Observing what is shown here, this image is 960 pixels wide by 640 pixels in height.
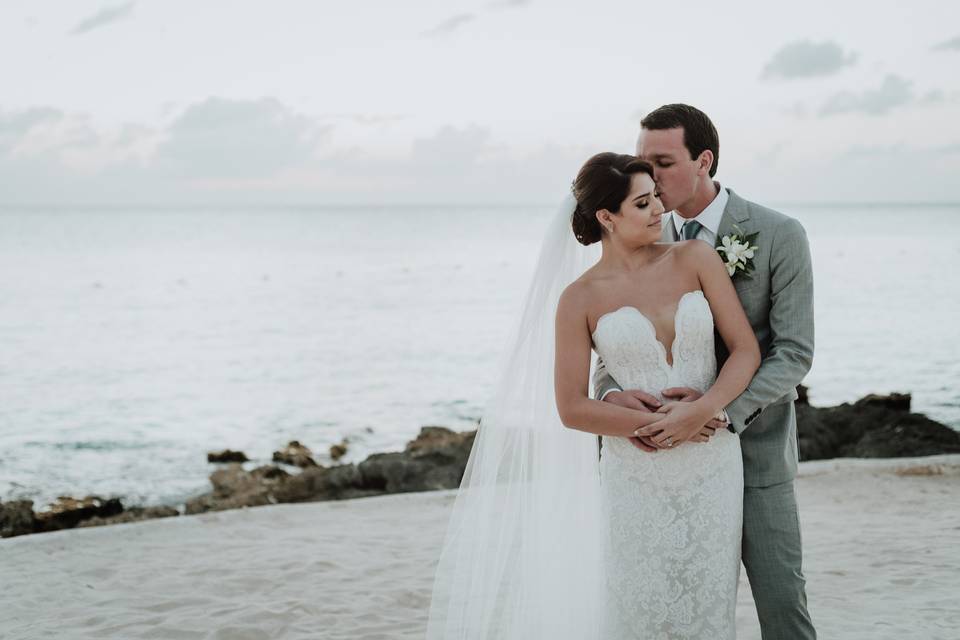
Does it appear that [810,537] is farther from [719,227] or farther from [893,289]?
[893,289]

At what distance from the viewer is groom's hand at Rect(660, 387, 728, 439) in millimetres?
3102

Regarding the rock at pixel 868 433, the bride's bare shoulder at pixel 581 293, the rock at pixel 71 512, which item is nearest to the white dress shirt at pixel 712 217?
the bride's bare shoulder at pixel 581 293

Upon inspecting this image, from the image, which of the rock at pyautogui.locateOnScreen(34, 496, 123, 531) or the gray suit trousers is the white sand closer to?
the gray suit trousers

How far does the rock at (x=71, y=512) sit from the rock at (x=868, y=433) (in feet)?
23.5

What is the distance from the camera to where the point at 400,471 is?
970 cm

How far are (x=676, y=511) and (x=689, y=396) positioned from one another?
0.38 metres

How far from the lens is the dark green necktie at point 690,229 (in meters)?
3.47

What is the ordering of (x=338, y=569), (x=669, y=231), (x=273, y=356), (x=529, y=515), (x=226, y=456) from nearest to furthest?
1. (x=669, y=231)
2. (x=529, y=515)
3. (x=338, y=569)
4. (x=226, y=456)
5. (x=273, y=356)

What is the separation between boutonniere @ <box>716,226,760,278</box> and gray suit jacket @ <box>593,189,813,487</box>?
22mm

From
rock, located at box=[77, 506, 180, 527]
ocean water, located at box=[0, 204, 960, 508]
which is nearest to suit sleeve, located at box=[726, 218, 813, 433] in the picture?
rock, located at box=[77, 506, 180, 527]

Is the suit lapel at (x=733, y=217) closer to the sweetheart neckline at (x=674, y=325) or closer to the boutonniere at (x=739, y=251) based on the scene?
the boutonniere at (x=739, y=251)

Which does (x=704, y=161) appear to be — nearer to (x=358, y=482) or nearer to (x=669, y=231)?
(x=669, y=231)

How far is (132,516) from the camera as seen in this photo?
9.10 metres

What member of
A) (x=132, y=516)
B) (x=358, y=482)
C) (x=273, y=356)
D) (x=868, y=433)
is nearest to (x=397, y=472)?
(x=358, y=482)
